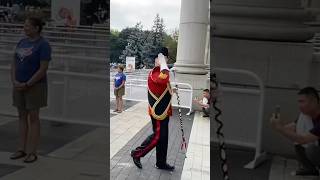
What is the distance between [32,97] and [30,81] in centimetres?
7

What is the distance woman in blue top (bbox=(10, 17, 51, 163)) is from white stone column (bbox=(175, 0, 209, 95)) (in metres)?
0.75

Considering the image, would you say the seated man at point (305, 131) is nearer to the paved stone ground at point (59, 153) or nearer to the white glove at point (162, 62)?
the paved stone ground at point (59, 153)

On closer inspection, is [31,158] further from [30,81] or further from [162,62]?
[162,62]

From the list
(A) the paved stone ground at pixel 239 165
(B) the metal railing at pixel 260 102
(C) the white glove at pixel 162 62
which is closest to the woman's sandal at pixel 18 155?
(A) the paved stone ground at pixel 239 165

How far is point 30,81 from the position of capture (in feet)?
5.99

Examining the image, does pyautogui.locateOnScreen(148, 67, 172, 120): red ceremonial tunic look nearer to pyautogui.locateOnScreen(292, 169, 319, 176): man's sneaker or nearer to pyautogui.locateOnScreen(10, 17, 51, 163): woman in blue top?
pyautogui.locateOnScreen(10, 17, 51, 163): woman in blue top

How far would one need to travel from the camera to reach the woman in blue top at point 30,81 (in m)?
1.81

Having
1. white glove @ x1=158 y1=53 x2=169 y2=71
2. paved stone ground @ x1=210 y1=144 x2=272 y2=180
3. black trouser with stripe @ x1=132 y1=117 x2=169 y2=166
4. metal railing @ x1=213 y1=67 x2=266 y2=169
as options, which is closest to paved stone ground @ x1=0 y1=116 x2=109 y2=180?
paved stone ground @ x1=210 y1=144 x2=272 y2=180

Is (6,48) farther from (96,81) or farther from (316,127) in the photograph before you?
(316,127)

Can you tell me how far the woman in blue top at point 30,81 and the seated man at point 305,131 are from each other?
100 cm

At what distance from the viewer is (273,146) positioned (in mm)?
1385

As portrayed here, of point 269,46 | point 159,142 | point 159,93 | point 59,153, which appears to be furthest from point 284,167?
point 159,142

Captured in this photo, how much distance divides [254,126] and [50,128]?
0.95 meters

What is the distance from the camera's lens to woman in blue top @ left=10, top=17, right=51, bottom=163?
5.95 ft
